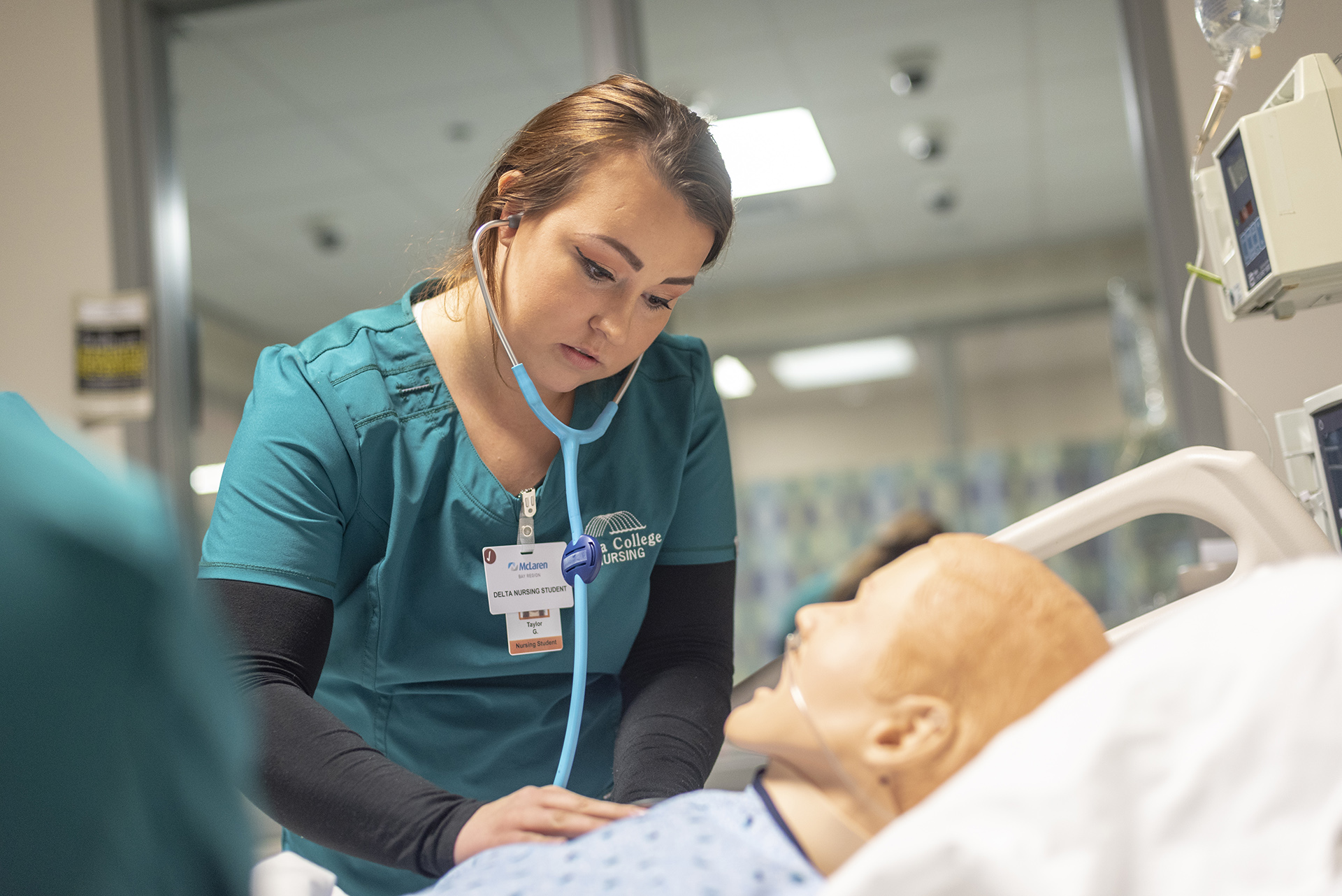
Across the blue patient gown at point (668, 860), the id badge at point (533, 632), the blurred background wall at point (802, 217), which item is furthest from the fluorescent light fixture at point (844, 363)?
the blue patient gown at point (668, 860)

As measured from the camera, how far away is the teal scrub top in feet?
3.86

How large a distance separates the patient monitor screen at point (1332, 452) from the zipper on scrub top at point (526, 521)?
1003 mm

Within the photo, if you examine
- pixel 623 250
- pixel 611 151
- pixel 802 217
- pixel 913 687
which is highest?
pixel 802 217

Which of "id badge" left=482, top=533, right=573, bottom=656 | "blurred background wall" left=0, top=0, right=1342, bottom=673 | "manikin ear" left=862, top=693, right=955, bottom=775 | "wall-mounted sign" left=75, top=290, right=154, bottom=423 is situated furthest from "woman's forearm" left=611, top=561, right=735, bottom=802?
"wall-mounted sign" left=75, top=290, right=154, bottom=423

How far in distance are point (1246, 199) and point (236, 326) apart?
16.8 ft

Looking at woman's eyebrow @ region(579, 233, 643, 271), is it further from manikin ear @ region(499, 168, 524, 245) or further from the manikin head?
the manikin head

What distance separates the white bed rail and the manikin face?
10.7 inches

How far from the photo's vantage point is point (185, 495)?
275cm

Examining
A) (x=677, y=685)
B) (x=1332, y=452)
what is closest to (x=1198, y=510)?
(x=1332, y=452)

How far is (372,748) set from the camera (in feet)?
3.55

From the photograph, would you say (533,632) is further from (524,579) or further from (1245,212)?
(1245,212)

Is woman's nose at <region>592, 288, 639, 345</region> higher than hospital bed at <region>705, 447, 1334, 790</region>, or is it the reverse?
woman's nose at <region>592, 288, 639, 345</region>

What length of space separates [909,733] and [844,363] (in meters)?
5.24

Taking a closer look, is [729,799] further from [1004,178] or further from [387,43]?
[1004,178]
